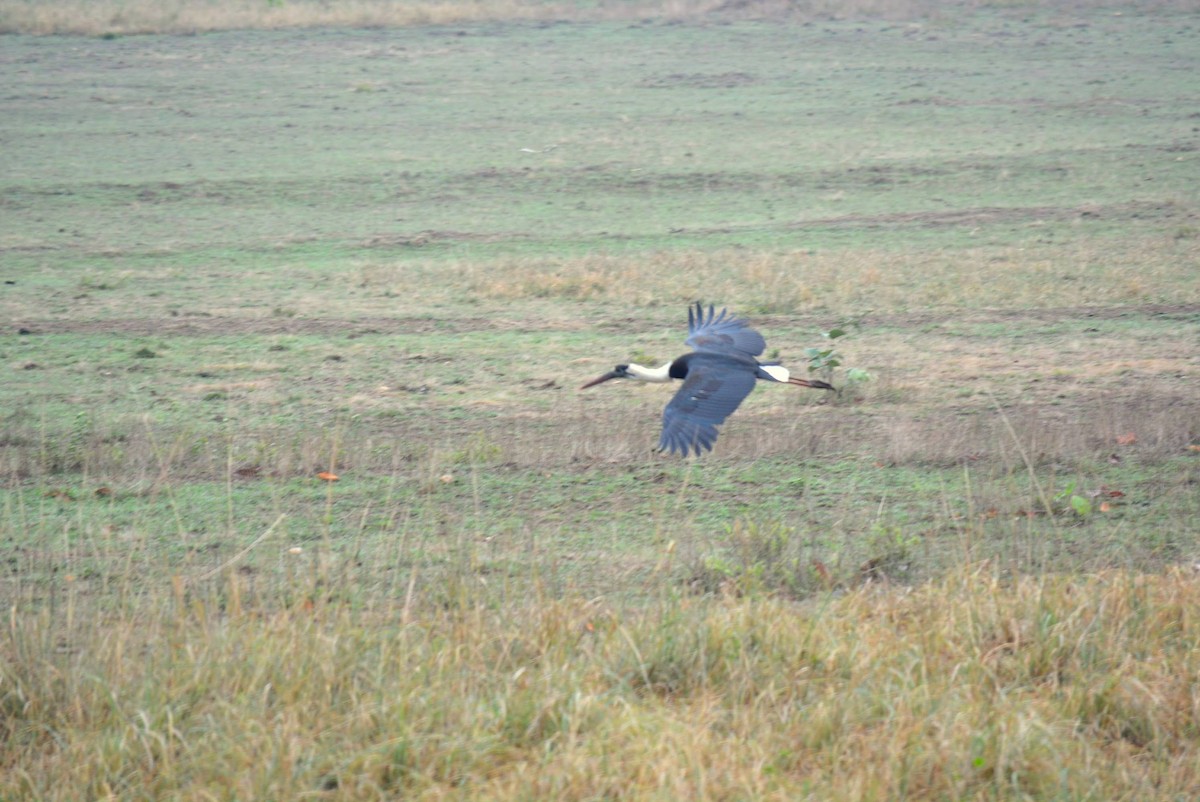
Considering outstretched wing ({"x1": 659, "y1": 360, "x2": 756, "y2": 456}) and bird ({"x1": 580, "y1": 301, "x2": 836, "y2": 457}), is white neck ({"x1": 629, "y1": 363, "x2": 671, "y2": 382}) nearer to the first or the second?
bird ({"x1": 580, "y1": 301, "x2": 836, "y2": 457})

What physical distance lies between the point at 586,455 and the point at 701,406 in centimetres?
111

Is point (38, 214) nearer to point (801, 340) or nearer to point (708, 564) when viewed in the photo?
point (801, 340)

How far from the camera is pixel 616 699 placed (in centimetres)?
452

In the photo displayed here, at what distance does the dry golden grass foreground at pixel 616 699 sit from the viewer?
4172mm

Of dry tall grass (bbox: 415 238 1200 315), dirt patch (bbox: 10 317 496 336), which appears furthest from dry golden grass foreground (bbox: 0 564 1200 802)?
dry tall grass (bbox: 415 238 1200 315)

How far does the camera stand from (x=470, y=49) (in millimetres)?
22531

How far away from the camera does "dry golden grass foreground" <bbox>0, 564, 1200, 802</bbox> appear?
164 inches

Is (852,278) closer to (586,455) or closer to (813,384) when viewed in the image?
(813,384)

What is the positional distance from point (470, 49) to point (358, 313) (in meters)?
12.7

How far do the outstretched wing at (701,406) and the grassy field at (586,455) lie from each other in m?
0.41

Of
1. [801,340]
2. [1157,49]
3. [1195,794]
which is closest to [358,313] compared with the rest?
[801,340]

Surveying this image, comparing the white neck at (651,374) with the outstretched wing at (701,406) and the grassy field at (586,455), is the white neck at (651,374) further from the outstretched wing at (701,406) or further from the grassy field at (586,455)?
the outstretched wing at (701,406)

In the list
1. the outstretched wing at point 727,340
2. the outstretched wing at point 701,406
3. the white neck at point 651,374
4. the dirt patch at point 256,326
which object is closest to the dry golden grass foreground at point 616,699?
the outstretched wing at point 701,406

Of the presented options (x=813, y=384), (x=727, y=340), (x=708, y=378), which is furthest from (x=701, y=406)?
(x=813, y=384)
